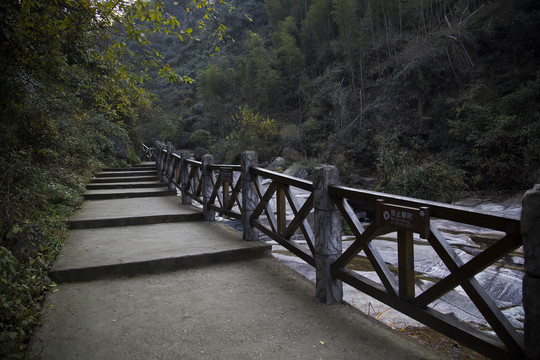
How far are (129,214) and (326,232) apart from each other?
4.44 m

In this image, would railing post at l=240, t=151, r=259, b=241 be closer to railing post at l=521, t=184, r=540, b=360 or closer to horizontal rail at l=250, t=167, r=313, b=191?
horizontal rail at l=250, t=167, r=313, b=191

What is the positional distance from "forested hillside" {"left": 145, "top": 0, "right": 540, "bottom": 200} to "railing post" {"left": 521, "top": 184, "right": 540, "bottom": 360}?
5.11m

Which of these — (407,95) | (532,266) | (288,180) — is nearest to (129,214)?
(288,180)

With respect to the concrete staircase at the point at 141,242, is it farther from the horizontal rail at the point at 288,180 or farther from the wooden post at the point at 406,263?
the wooden post at the point at 406,263

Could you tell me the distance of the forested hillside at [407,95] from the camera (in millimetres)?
11648

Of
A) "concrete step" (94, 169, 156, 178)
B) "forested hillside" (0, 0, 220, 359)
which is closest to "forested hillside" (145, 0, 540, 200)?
"forested hillside" (0, 0, 220, 359)

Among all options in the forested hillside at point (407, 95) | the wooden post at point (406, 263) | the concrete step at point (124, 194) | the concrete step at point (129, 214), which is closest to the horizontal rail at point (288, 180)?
the wooden post at point (406, 263)

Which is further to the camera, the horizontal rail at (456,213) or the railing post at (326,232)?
the railing post at (326,232)

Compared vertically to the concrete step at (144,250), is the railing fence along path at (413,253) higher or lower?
higher

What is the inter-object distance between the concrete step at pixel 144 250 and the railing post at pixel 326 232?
141cm

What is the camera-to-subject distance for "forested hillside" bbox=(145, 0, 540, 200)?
1165 centimetres

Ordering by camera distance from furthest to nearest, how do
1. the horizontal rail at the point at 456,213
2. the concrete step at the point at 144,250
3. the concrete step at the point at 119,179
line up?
the concrete step at the point at 119,179
the concrete step at the point at 144,250
the horizontal rail at the point at 456,213

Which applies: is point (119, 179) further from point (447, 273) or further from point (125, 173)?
point (447, 273)

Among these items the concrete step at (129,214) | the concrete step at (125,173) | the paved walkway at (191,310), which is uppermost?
the concrete step at (125,173)
